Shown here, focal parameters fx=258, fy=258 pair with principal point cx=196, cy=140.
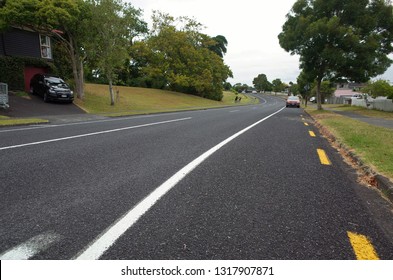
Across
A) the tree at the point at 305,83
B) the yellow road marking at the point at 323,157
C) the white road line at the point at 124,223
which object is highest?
the tree at the point at 305,83

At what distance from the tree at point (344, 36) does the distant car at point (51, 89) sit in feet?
60.0

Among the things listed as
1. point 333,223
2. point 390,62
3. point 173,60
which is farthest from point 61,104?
point 173,60

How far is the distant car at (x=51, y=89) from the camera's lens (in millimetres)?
18828

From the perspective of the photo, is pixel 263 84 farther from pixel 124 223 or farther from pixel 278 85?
pixel 124 223

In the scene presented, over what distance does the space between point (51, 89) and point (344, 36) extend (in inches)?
870

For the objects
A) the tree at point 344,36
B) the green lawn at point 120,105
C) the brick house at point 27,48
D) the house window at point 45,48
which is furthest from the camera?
the house window at point 45,48

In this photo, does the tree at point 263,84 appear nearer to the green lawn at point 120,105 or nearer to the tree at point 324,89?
the tree at point 324,89

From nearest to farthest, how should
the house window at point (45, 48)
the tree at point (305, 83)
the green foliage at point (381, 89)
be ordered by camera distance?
the house window at point (45, 48) → the tree at point (305, 83) → the green foliage at point (381, 89)

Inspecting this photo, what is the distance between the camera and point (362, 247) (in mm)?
2240

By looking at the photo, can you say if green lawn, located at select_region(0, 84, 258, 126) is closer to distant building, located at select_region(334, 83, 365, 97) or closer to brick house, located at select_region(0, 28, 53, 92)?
brick house, located at select_region(0, 28, 53, 92)

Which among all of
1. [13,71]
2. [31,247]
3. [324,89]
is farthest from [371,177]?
Answer: [324,89]

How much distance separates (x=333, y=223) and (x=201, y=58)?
157 feet

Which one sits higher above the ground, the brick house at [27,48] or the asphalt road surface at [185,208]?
the brick house at [27,48]

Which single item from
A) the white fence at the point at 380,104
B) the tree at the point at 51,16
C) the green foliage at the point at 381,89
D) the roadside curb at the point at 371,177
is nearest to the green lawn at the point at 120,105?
the tree at the point at 51,16
